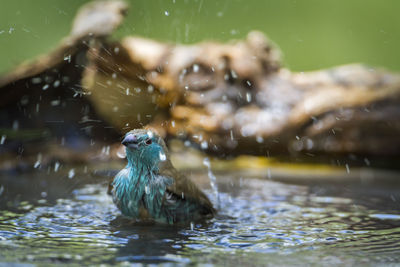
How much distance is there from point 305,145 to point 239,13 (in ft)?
10.3

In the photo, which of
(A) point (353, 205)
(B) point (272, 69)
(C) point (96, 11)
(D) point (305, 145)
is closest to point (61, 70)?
(C) point (96, 11)

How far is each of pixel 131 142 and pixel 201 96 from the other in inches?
111

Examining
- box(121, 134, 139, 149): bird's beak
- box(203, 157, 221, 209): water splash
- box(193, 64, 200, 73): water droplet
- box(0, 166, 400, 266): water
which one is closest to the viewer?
box(0, 166, 400, 266): water

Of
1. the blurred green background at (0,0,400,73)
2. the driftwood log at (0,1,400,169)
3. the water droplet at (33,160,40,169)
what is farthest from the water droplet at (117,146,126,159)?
the blurred green background at (0,0,400,73)

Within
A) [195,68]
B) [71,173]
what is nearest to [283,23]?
[195,68]

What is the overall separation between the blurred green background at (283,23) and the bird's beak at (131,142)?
447 centimetres

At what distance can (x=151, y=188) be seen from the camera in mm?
3395

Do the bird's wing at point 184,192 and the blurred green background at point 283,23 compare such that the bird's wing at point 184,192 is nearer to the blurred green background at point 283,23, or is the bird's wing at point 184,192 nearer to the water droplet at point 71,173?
the water droplet at point 71,173

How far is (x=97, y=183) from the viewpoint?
4.71m

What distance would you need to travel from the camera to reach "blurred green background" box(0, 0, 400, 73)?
25.2ft

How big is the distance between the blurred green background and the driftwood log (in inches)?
64.0

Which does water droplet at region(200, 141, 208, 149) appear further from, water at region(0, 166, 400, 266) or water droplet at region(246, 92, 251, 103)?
water at region(0, 166, 400, 266)

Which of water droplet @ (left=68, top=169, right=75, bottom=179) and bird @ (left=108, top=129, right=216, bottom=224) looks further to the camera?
water droplet @ (left=68, top=169, right=75, bottom=179)

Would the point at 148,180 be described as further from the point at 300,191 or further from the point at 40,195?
the point at 300,191
